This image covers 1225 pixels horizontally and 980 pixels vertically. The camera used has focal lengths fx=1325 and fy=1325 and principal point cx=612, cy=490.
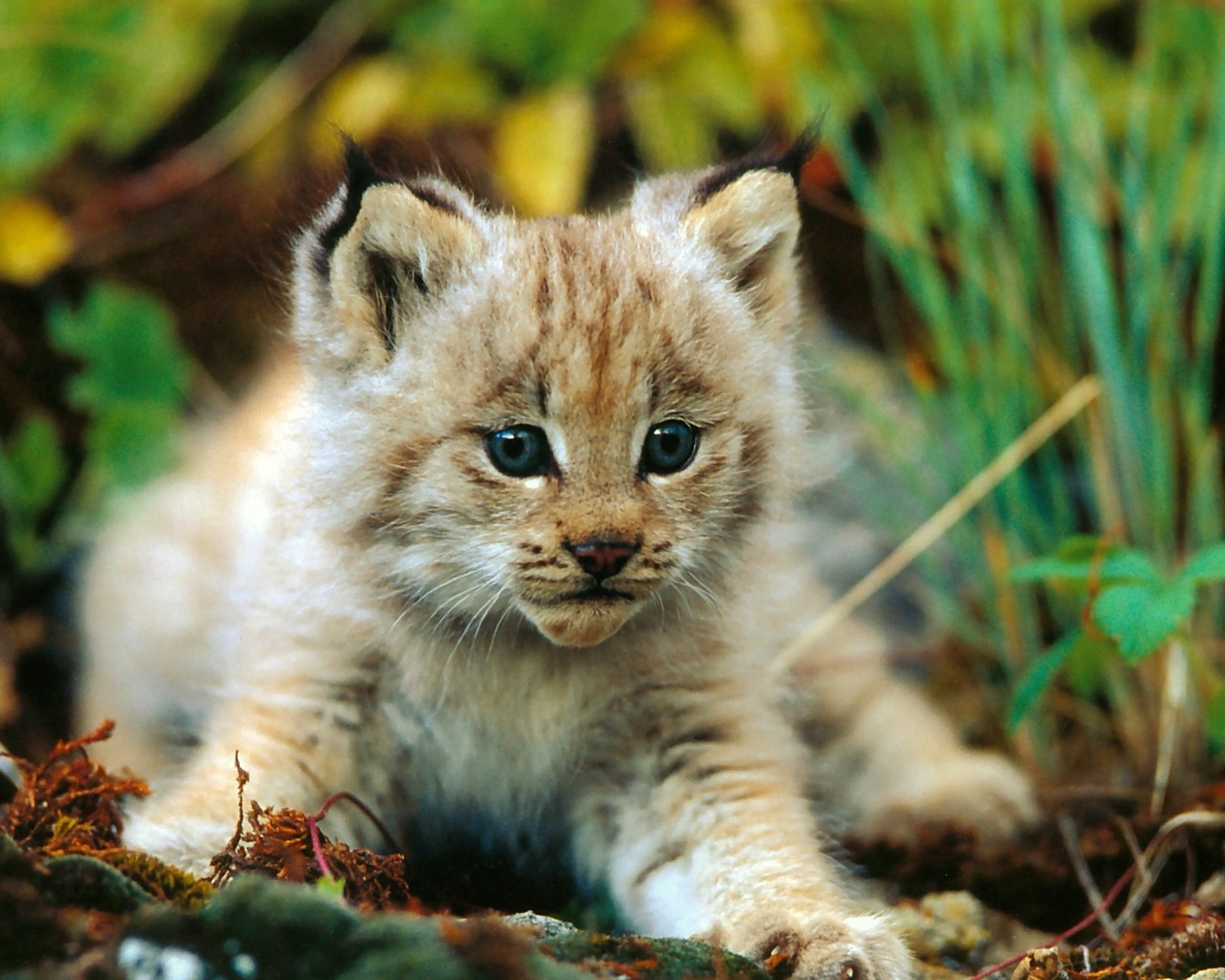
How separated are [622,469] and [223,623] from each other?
1.69 meters

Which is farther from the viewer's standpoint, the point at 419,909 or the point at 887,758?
the point at 887,758

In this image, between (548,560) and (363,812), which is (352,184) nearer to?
(548,560)

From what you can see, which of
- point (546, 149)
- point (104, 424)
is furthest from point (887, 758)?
point (104, 424)

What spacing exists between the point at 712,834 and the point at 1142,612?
3.79 feet

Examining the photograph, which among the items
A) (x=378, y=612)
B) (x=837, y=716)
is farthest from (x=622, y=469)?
(x=837, y=716)

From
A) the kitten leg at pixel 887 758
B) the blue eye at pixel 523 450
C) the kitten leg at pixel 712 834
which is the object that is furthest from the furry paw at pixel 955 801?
the blue eye at pixel 523 450

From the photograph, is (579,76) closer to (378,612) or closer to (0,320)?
(0,320)

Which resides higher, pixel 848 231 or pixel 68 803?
pixel 848 231

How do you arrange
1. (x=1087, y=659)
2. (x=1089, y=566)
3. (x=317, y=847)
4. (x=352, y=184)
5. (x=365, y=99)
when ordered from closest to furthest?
(x=317, y=847)
(x=352, y=184)
(x=1089, y=566)
(x=1087, y=659)
(x=365, y=99)

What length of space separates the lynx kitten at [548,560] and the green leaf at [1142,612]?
843 mm

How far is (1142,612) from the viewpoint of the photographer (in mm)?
3174

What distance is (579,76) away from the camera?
223 inches

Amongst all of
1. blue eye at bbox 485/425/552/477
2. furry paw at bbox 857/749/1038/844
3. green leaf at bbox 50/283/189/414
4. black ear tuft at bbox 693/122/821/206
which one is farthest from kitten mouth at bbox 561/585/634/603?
green leaf at bbox 50/283/189/414

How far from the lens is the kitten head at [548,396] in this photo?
108 inches
